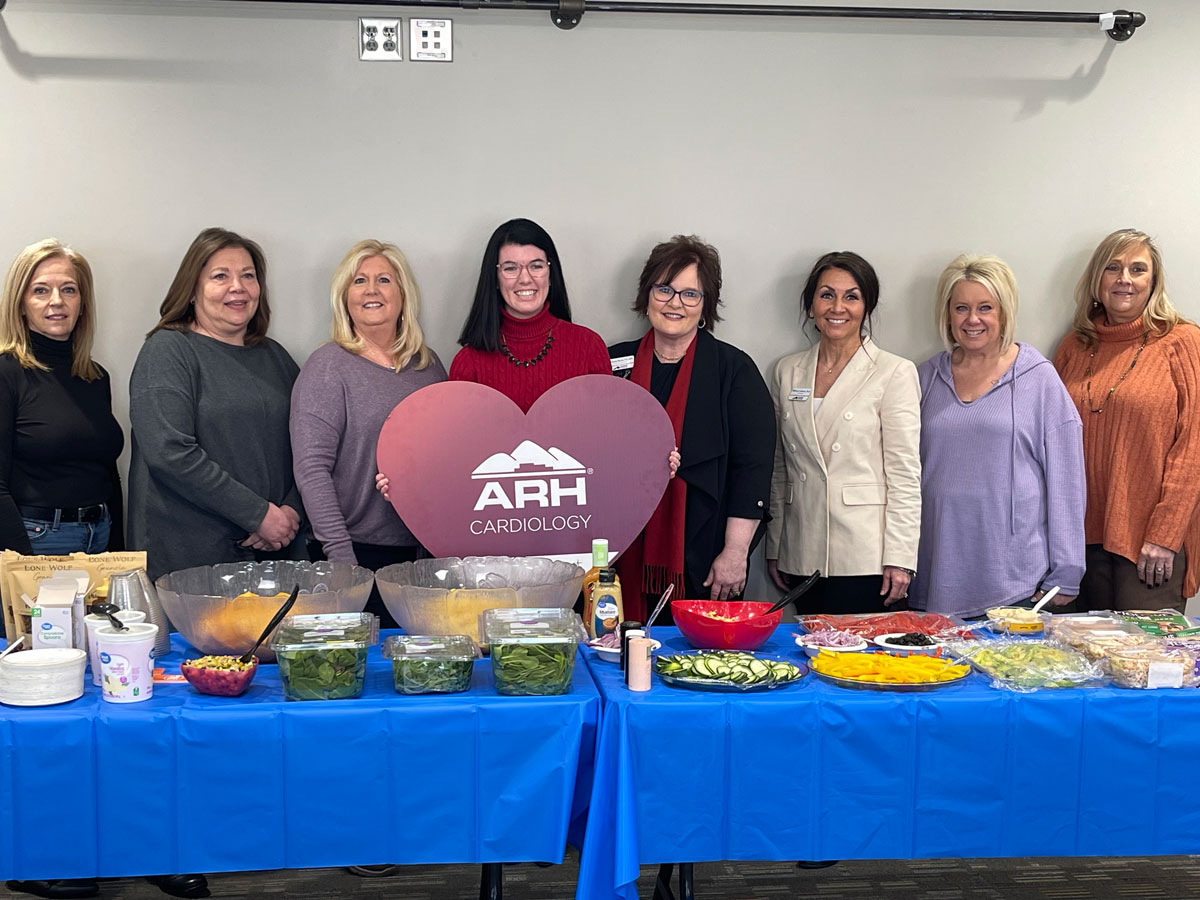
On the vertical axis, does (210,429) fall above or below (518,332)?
below

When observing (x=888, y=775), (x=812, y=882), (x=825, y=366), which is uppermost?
(x=825, y=366)

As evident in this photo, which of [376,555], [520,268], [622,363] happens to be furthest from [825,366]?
[376,555]

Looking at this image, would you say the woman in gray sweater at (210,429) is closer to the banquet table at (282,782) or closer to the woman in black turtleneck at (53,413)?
the woman in black turtleneck at (53,413)

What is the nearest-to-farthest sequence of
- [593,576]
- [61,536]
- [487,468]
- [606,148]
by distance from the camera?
[593,576] → [487,468] → [61,536] → [606,148]

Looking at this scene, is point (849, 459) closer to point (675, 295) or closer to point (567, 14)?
point (675, 295)

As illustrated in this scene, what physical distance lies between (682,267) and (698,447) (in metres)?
0.56

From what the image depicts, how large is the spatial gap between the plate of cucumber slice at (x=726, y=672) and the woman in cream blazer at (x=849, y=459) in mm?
1137

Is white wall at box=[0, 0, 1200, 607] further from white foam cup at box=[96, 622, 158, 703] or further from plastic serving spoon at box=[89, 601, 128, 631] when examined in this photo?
white foam cup at box=[96, 622, 158, 703]

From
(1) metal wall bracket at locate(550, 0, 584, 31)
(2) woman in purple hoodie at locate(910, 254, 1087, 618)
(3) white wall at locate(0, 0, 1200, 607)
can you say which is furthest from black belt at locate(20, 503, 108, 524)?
(2) woman in purple hoodie at locate(910, 254, 1087, 618)

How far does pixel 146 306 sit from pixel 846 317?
231cm

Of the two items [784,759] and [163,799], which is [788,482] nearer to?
[784,759]

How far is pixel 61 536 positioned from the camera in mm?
3195

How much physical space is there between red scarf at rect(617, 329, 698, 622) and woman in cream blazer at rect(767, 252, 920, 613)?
449 millimetres

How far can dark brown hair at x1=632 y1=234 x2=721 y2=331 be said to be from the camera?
337 cm
